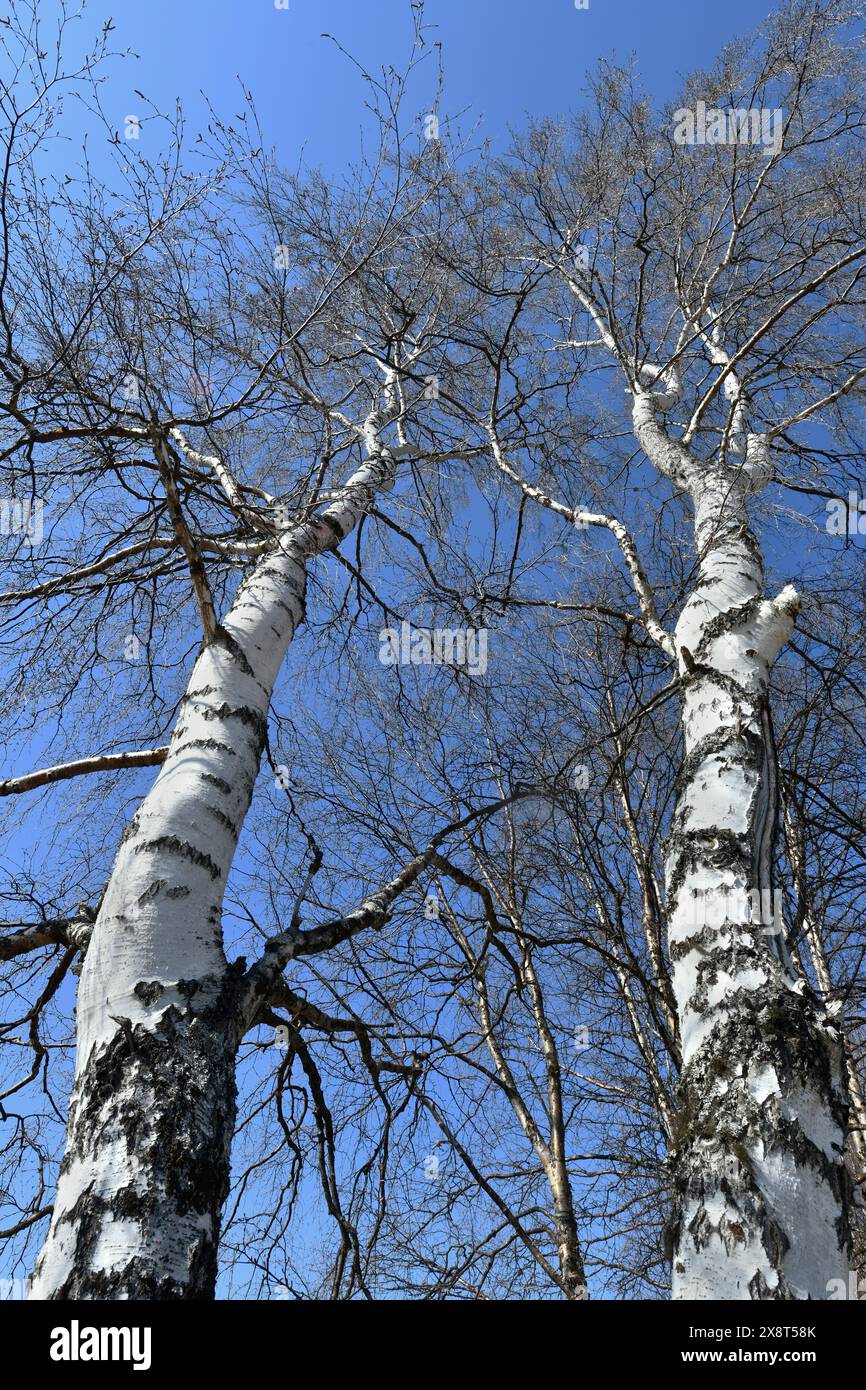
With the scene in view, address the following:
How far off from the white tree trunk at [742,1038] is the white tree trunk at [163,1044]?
2.90 ft

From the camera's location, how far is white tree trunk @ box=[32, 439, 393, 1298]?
1570 millimetres

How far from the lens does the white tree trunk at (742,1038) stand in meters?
1.58

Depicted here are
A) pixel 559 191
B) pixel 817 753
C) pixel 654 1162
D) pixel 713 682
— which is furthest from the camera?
pixel 559 191

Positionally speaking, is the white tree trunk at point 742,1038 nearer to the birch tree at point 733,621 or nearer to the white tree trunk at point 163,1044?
the birch tree at point 733,621

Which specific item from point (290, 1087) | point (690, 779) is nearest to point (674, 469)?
point (690, 779)

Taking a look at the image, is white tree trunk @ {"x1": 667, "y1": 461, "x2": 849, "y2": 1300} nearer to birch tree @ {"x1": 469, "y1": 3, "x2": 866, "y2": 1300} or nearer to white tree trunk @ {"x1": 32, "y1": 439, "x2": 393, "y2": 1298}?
birch tree @ {"x1": 469, "y1": 3, "x2": 866, "y2": 1300}

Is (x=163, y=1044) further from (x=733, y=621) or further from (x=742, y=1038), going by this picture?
(x=733, y=621)

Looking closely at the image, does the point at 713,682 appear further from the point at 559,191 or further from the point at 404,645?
the point at 559,191

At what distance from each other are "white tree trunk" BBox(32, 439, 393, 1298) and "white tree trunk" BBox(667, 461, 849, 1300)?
A: 0.88 meters

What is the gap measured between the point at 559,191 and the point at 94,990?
5284 millimetres

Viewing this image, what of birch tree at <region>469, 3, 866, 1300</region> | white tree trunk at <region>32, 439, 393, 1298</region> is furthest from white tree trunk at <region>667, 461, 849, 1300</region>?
white tree trunk at <region>32, 439, 393, 1298</region>

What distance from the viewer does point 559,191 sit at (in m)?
5.54

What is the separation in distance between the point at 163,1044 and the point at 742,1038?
44.2 inches

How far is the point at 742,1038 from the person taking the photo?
1826 millimetres
